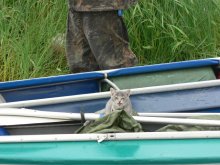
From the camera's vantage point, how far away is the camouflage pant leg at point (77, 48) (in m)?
4.24

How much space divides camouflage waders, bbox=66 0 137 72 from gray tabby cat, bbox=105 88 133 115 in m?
0.89

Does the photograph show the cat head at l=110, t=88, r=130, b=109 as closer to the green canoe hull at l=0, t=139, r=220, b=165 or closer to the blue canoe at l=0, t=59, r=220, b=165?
the blue canoe at l=0, t=59, r=220, b=165

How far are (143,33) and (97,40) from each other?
1.33 metres

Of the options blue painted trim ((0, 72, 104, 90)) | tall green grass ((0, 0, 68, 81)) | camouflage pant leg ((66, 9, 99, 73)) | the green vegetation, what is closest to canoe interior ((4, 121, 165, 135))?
blue painted trim ((0, 72, 104, 90))

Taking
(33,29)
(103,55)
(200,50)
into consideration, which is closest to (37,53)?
(33,29)

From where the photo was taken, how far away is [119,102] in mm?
3148

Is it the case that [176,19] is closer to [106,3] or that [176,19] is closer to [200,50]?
[200,50]

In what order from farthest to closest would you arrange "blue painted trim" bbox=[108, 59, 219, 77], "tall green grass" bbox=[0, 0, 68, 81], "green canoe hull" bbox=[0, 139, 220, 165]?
"tall green grass" bbox=[0, 0, 68, 81] → "blue painted trim" bbox=[108, 59, 219, 77] → "green canoe hull" bbox=[0, 139, 220, 165]

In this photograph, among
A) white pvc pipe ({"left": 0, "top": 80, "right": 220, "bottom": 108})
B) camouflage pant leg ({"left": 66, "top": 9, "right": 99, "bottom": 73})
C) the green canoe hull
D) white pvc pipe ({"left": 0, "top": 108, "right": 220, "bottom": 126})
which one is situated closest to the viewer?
the green canoe hull

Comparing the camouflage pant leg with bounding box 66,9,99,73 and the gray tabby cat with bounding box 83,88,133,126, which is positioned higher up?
the camouflage pant leg with bounding box 66,9,99,73

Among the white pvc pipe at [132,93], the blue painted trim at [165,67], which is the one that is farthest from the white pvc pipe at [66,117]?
the blue painted trim at [165,67]

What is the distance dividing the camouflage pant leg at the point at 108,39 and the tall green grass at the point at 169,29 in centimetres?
106

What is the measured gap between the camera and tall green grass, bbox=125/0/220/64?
17.1 feet

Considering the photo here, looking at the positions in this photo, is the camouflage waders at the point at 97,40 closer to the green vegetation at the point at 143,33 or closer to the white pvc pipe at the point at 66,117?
the green vegetation at the point at 143,33
